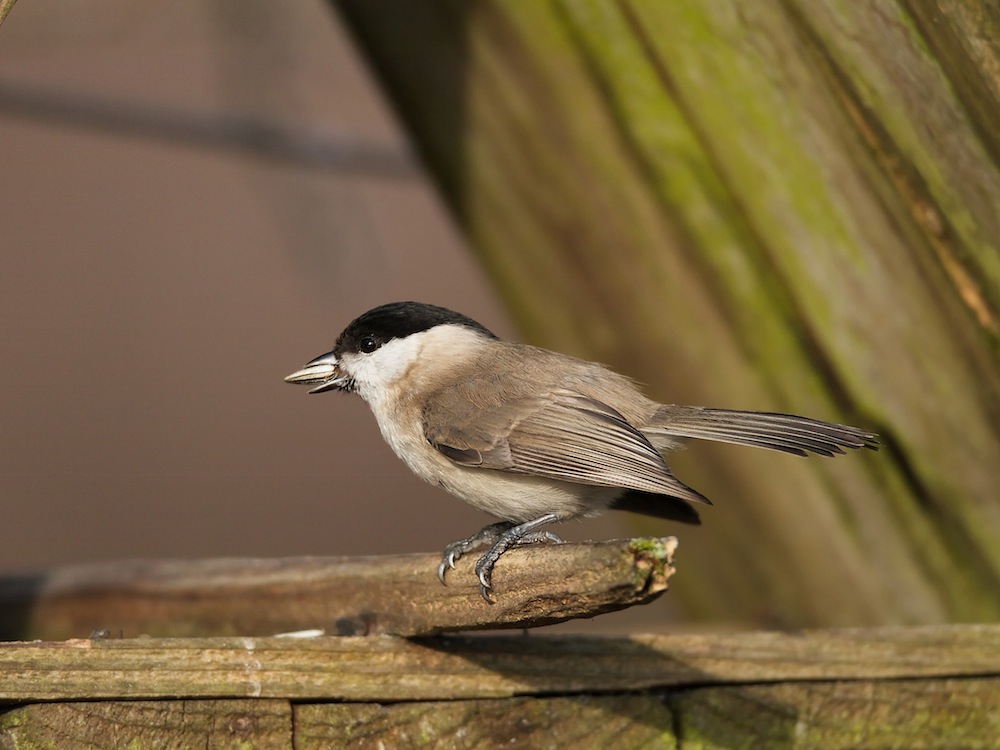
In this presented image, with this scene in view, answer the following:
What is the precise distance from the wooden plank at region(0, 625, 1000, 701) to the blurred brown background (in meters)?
3.06

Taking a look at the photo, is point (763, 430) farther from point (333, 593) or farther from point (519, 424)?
point (333, 593)

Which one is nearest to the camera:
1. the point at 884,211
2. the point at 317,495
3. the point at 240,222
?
the point at 884,211

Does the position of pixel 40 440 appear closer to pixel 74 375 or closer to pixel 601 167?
pixel 74 375

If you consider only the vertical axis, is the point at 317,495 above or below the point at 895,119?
below

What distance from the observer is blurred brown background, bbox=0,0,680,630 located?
6.00 m

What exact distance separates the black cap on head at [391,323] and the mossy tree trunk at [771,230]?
1.44ft

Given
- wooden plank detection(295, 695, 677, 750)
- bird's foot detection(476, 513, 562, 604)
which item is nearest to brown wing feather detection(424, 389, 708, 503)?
bird's foot detection(476, 513, 562, 604)

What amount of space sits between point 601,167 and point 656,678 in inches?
49.5

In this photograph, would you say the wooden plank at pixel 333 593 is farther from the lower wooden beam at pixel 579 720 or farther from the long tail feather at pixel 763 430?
the long tail feather at pixel 763 430

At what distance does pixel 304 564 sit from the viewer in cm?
241

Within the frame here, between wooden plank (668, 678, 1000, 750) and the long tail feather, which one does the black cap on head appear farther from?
wooden plank (668, 678, 1000, 750)

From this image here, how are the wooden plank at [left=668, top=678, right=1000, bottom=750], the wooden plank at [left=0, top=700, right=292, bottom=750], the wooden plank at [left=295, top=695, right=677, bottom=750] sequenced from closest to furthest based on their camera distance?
the wooden plank at [left=0, top=700, right=292, bottom=750]
the wooden plank at [left=295, top=695, right=677, bottom=750]
the wooden plank at [left=668, top=678, right=1000, bottom=750]

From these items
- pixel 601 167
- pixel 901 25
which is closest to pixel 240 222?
pixel 601 167

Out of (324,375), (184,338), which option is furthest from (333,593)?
(184,338)
